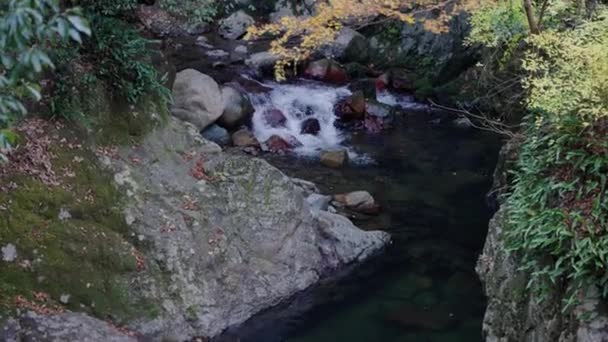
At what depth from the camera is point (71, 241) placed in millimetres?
7699

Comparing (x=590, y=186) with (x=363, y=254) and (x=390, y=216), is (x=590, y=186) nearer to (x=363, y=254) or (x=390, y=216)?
(x=363, y=254)

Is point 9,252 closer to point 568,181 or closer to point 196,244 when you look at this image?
point 196,244

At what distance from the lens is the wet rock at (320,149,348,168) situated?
14711mm

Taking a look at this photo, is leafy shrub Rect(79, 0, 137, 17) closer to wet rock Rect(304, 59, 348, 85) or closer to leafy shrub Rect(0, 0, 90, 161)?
leafy shrub Rect(0, 0, 90, 161)

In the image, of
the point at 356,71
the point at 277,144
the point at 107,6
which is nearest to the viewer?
the point at 107,6

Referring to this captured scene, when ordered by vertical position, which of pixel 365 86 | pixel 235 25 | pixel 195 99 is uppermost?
pixel 195 99

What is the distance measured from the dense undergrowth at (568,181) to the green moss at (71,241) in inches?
197

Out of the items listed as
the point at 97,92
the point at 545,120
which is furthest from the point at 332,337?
the point at 97,92

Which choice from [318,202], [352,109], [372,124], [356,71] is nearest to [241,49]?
[356,71]

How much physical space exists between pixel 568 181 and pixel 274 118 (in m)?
11.4

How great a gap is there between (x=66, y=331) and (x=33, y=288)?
0.70 metres

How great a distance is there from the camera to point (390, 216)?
12.0 m

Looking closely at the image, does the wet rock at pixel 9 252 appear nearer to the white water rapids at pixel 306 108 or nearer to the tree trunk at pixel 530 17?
the tree trunk at pixel 530 17

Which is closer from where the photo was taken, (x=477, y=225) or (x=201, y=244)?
(x=201, y=244)
